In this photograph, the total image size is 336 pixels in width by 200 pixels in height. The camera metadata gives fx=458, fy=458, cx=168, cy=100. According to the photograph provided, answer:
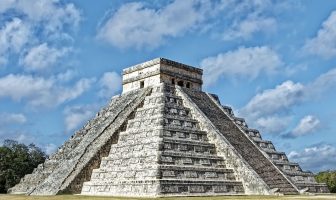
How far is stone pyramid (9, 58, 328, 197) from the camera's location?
18.0m

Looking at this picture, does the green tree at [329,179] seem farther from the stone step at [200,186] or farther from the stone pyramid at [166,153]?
the stone step at [200,186]

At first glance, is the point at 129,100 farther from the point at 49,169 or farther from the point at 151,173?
the point at 151,173

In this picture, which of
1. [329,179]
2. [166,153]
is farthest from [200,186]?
[329,179]

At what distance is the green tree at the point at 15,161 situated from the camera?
3023 cm

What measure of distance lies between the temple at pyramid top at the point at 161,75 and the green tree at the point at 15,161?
1015 cm

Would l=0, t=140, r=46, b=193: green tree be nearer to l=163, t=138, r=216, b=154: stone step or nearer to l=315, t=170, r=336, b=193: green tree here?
l=163, t=138, r=216, b=154: stone step

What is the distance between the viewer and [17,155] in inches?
1273

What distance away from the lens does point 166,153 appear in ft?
60.2

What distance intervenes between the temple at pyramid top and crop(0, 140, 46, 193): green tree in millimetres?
10146

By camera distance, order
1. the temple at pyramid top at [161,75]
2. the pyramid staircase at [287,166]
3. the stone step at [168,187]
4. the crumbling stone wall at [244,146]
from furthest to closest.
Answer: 1. the temple at pyramid top at [161,75]
2. the pyramid staircase at [287,166]
3. the crumbling stone wall at [244,146]
4. the stone step at [168,187]

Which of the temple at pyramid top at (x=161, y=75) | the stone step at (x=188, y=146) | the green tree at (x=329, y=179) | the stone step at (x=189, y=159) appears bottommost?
the stone step at (x=189, y=159)

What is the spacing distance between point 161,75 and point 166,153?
24.5ft

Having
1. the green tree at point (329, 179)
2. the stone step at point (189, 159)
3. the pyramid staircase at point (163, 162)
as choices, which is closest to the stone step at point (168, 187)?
the pyramid staircase at point (163, 162)

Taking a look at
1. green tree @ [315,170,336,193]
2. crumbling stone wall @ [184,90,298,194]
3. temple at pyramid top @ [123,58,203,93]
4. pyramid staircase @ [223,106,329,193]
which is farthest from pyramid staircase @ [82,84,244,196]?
green tree @ [315,170,336,193]
